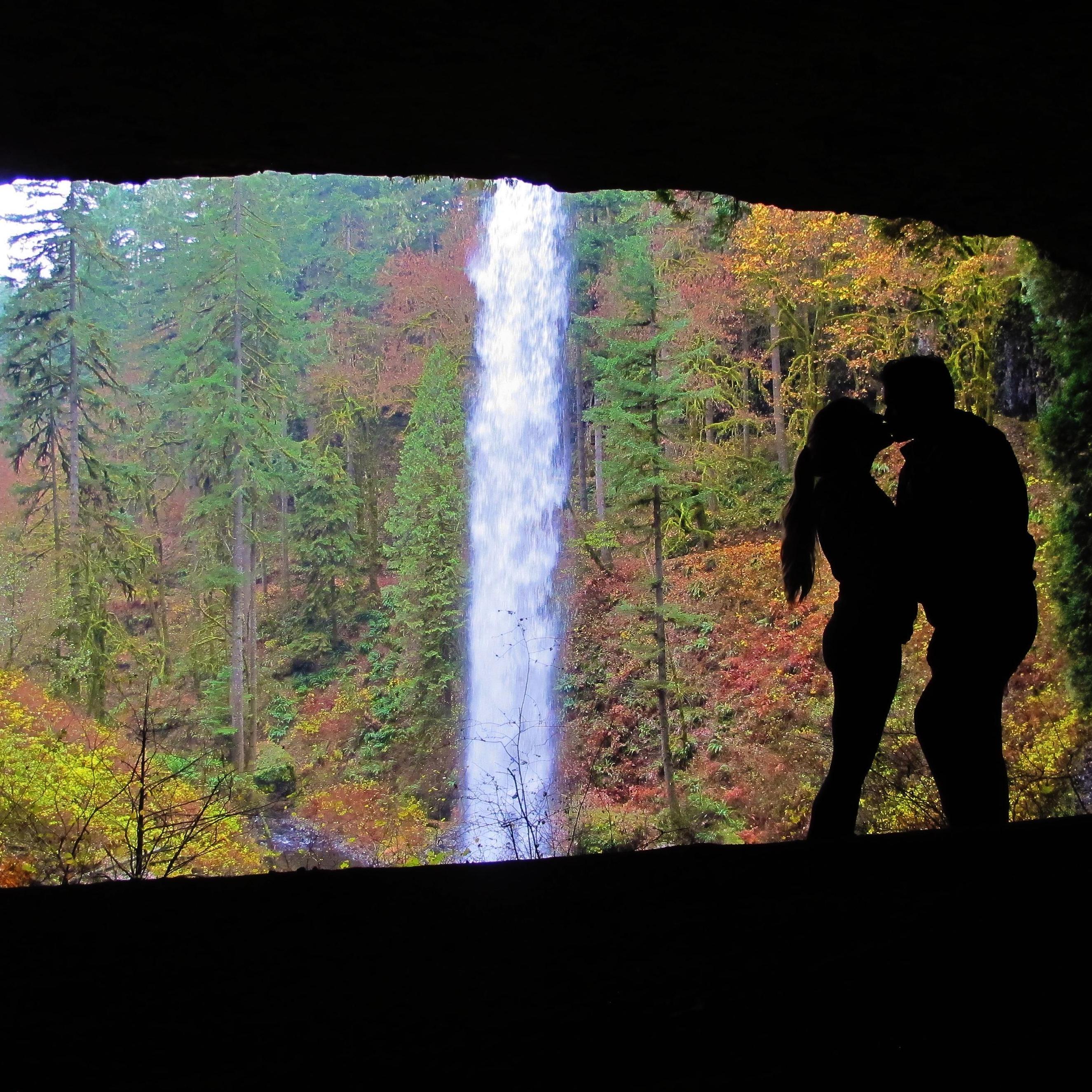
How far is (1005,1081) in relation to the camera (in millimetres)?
1555

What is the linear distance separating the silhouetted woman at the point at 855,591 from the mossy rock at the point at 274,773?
61.9ft

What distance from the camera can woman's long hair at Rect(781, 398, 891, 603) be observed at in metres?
3.30

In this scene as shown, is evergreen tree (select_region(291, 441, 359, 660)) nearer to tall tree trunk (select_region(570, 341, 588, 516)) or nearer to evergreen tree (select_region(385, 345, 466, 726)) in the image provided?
evergreen tree (select_region(385, 345, 466, 726))

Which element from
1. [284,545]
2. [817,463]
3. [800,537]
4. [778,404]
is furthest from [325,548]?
[817,463]

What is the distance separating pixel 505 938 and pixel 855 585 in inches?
68.8

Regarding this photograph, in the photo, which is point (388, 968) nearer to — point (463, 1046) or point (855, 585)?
point (463, 1046)

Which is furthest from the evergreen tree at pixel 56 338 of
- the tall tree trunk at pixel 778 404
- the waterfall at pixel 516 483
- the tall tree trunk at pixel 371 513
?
the tall tree trunk at pixel 778 404

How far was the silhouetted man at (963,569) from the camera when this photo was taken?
10.5 ft

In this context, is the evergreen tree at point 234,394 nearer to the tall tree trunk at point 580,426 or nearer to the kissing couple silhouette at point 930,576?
the tall tree trunk at point 580,426

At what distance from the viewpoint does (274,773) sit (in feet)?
68.2

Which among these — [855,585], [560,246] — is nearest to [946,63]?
[855,585]

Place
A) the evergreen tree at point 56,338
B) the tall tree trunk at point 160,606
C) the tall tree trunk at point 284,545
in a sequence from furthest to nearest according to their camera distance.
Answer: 1. the tall tree trunk at point 284,545
2. the tall tree trunk at point 160,606
3. the evergreen tree at point 56,338

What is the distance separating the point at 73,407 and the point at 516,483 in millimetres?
9546

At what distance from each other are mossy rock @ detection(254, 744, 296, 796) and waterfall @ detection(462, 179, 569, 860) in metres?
4.16
